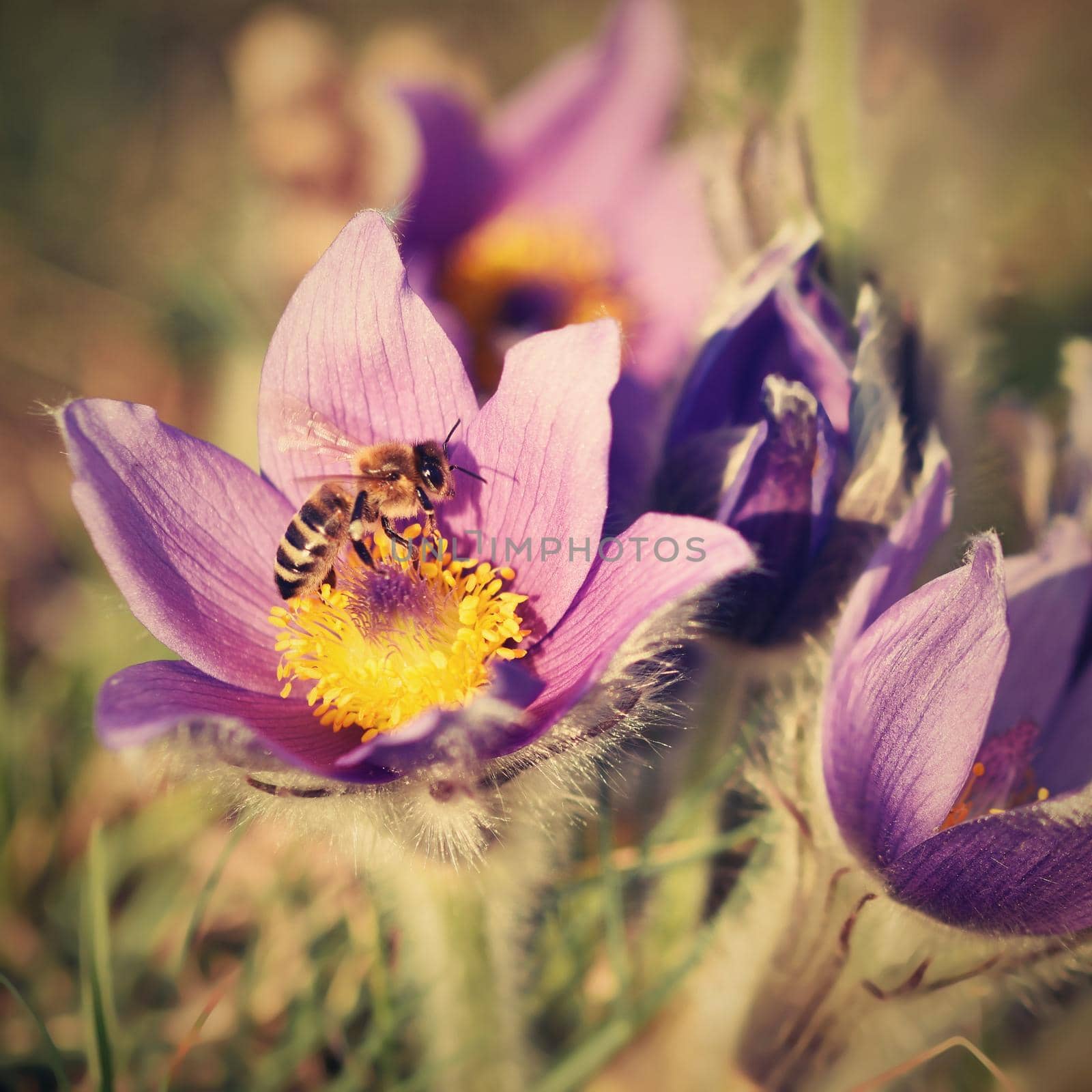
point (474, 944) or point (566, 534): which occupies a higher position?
point (566, 534)

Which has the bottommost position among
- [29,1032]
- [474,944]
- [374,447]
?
[29,1032]

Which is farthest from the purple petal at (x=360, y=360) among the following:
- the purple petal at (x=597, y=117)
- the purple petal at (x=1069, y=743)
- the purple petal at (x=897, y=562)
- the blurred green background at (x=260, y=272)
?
the purple petal at (x=597, y=117)

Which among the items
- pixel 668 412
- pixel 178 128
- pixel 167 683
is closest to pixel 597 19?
pixel 178 128

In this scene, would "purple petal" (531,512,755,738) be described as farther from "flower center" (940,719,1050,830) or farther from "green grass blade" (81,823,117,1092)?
"green grass blade" (81,823,117,1092)

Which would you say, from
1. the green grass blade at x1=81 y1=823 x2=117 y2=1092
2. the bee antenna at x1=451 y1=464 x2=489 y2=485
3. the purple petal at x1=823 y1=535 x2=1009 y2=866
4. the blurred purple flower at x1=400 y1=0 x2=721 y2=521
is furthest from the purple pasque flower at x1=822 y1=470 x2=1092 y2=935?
the blurred purple flower at x1=400 y1=0 x2=721 y2=521

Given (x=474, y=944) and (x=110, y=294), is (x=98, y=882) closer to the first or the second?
(x=474, y=944)

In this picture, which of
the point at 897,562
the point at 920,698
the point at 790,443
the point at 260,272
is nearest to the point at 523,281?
the point at 260,272

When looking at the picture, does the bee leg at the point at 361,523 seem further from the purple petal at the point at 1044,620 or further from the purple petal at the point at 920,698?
the purple petal at the point at 1044,620
